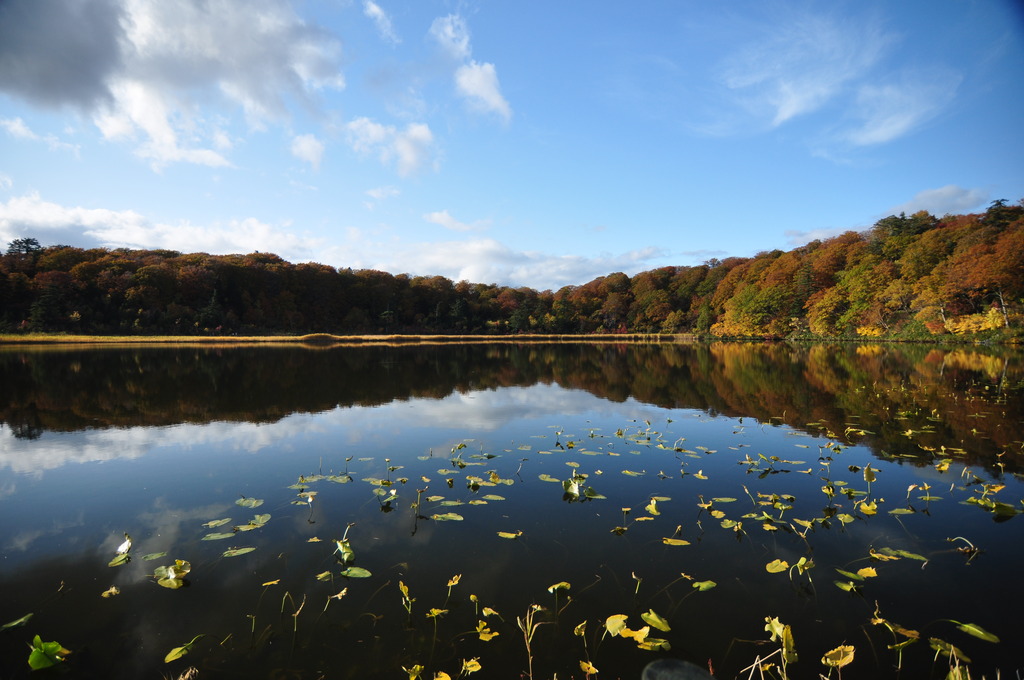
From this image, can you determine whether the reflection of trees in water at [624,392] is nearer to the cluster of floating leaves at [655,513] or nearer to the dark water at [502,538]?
the dark water at [502,538]

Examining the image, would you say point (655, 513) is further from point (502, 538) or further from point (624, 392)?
point (624, 392)

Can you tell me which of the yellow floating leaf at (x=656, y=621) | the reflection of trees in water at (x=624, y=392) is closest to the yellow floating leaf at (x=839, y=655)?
the yellow floating leaf at (x=656, y=621)

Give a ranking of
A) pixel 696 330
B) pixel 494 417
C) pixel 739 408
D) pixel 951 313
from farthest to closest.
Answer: pixel 696 330 → pixel 951 313 → pixel 739 408 → pixel 494 417

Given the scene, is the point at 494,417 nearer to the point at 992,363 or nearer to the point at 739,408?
the point at 739,408

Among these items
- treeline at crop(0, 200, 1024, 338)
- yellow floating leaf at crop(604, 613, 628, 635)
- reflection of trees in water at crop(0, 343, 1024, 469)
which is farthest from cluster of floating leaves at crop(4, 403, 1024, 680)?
treeline at crop(0, 200, 1024, 338)

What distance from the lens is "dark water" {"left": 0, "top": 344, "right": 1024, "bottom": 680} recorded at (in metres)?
2.82

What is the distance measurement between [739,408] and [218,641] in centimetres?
1138

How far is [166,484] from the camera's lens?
225 inches

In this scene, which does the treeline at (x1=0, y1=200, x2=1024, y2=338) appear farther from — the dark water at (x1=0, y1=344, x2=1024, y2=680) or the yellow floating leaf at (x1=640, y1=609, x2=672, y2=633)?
the yellow floating leaf at (x1=640, y1=609, x2=672, y2=633)

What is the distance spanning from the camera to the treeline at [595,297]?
38.2 meters

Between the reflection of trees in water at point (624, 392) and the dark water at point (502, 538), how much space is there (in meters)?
0.20

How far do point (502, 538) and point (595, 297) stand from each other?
327ft

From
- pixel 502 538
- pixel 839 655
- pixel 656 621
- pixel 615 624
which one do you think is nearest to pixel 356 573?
pixel 502 538

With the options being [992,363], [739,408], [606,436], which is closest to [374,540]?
[606,436]
